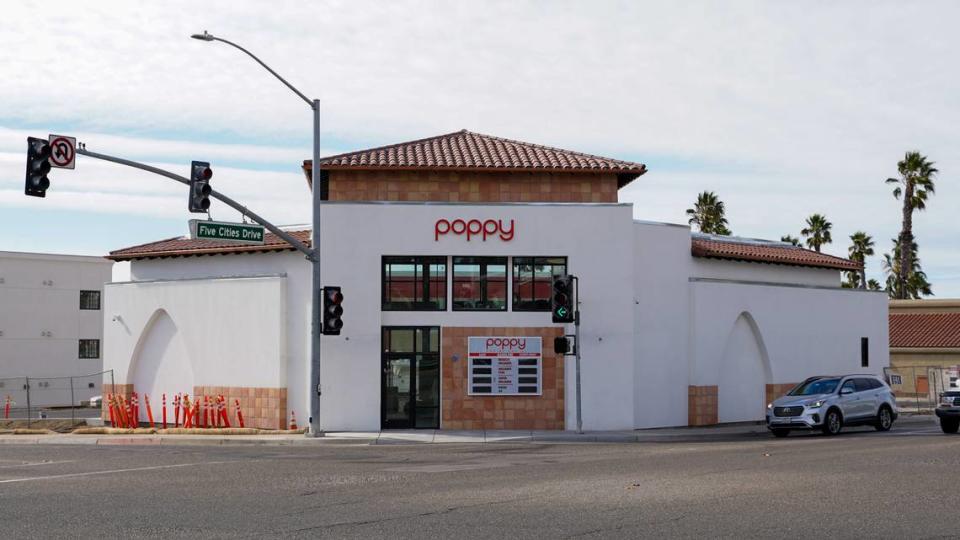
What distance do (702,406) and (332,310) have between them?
1286cm

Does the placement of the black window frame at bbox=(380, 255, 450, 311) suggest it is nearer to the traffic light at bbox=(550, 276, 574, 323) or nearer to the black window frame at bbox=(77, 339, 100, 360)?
the traffic light at bbox=(550, 276, 574, 323)

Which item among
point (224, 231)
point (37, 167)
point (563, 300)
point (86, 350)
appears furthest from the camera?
point (86, 350)

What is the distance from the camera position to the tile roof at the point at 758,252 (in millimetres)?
36562

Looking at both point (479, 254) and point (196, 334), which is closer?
point (479, 254)

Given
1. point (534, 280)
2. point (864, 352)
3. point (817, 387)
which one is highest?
point (534, 280)

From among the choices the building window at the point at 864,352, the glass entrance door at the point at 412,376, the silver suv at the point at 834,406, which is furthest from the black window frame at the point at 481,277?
the building window at the point at 864,352

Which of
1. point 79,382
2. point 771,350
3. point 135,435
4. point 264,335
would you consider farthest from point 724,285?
point 79,382

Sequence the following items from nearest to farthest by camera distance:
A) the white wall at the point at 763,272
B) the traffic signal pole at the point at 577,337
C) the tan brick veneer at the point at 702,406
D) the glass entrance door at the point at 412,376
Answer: the traffic signal pole at the point at 577,337 < the glass entrance door at the point at 412,376 < the tan brick veneer at the point at 702,406 < the white wall at the point at 763,272

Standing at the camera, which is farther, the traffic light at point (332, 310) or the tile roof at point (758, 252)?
the tile roof at point (758, 252)

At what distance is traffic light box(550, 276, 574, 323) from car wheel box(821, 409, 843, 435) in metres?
7.27

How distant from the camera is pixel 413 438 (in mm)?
29297

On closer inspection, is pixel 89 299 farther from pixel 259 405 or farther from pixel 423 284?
pixel 423 284

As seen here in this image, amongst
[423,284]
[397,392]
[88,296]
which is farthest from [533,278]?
[88,296]

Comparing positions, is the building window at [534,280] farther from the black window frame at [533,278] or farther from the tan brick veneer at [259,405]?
the tan brick veneer at [259,405]
